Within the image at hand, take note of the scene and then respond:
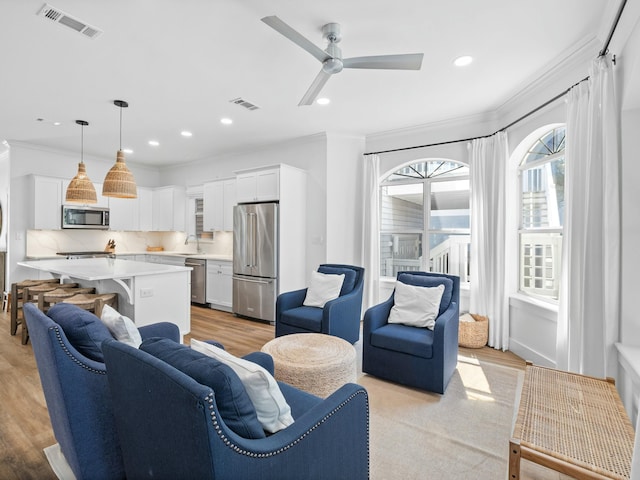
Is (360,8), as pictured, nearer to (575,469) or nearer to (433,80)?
(433,80)

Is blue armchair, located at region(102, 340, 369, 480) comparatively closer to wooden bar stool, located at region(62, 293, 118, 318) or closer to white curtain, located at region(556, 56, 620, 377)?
white curtain, located at region(556, 56, 620, 377)

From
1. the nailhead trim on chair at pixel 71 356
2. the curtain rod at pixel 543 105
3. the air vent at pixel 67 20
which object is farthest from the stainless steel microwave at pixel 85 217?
the nailhead trim on chair at pixel 71 356

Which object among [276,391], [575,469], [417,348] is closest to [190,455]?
[276,391]

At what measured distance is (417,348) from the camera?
276 centimetres

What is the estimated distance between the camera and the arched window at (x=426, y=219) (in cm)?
463

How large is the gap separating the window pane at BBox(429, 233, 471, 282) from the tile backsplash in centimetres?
381

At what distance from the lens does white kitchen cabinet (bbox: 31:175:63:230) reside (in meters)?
5.59

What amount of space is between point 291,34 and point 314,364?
7.23 ft

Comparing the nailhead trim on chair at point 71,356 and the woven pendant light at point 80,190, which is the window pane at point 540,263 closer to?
the nailhead trim on chair at point 71,356

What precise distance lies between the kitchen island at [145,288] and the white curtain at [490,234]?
356 centimetres

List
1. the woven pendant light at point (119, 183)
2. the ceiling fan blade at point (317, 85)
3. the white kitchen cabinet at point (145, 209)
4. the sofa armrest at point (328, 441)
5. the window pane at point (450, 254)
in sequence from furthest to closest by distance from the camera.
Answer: the white kitchen cabinet at point (145, 209), the window pane at point (450, 254), the woven pendant light at point (119, 183), the ceiling fan blade at point (317, 85), the sofa armrest at point (328, 441)

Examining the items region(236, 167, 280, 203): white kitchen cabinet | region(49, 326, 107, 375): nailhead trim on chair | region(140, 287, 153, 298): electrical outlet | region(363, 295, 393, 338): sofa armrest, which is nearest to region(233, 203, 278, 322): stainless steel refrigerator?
region(236, 167, 280, 203): white kitchen cabinet

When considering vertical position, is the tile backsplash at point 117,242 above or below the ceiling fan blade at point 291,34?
below

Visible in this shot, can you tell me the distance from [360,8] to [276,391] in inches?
95.3
